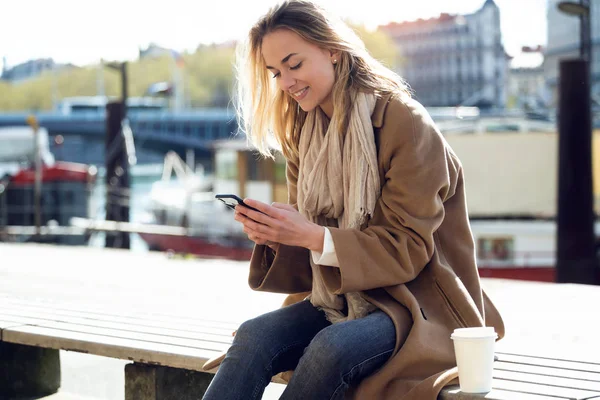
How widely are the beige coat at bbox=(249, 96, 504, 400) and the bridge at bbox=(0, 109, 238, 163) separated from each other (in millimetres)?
48791

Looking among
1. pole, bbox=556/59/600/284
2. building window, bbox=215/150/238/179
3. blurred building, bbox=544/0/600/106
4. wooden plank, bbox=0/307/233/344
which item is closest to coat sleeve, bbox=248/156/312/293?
wooden plank, bbox=0/307/233/344

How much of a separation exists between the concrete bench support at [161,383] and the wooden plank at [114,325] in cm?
12

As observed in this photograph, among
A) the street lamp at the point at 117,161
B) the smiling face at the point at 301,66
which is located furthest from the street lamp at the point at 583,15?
the smiling face at the point at 301,66

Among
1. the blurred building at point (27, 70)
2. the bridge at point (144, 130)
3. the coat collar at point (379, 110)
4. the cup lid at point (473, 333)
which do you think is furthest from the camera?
the blurred building at point (27, 70)

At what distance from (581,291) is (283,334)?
221cm

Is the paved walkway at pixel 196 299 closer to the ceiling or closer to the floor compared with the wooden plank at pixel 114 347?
closer to the floor

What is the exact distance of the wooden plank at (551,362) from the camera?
2.49m

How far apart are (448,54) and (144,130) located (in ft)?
101

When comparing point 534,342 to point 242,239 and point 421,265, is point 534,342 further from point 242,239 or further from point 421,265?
point 242,239

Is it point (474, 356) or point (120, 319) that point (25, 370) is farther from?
point (474, 356)

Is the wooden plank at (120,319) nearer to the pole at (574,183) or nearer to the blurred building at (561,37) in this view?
the pole at (574,183)

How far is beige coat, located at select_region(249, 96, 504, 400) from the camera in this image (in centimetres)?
225

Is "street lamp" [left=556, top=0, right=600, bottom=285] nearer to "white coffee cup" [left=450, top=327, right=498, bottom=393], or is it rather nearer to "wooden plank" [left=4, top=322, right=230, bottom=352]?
"wooden plank" [left=4, top=322, right=230, bottom=352]

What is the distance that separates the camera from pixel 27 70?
86312mm
